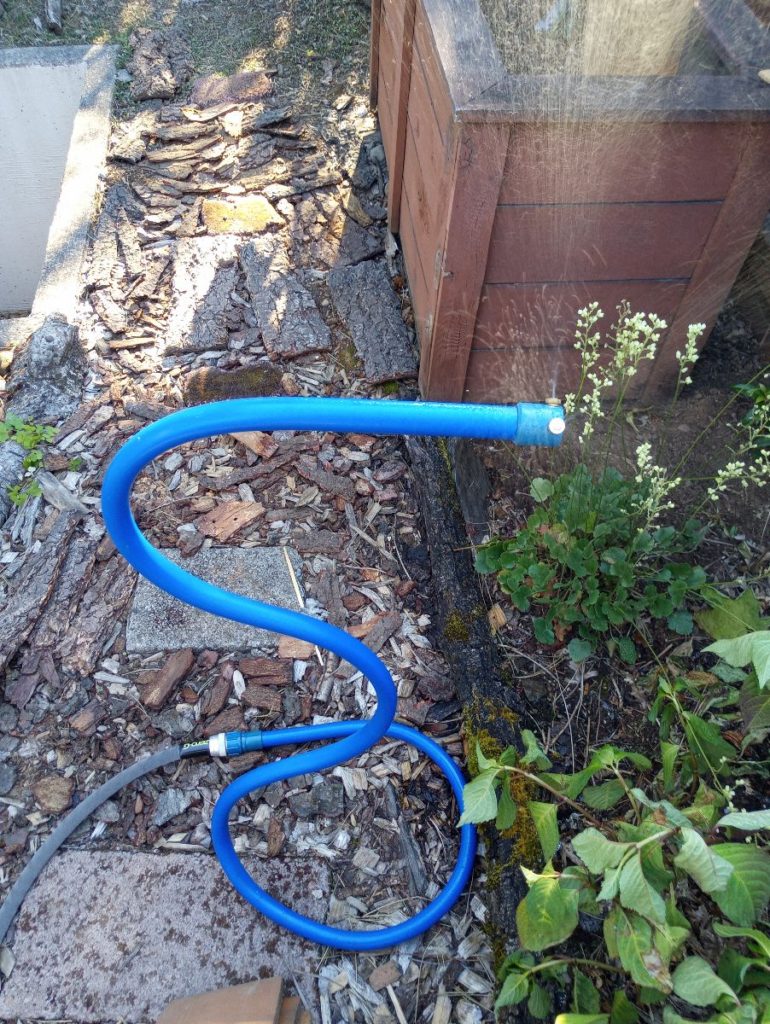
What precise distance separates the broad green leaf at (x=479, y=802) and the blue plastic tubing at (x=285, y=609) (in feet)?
1.02

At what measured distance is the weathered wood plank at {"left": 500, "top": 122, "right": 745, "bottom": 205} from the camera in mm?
2006

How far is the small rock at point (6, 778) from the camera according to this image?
6.79ft

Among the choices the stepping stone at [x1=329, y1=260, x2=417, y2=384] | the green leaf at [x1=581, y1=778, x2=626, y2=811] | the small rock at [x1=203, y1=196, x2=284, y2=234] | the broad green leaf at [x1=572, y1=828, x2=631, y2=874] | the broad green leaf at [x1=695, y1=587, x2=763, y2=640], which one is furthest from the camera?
the small rock at [x1=203, y1=196, x2=284, y2=234]

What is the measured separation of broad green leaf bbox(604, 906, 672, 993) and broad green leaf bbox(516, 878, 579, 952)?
85mm

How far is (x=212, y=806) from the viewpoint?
6.69 ft

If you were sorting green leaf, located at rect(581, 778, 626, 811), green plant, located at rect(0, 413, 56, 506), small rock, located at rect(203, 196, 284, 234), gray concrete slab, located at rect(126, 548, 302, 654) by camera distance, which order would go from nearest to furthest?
green leaf, located at rect(581, 778, 626, 811)
gray concrete slab, located at rect(126, 548, 302, 654)
green plant, located at rect(0, 413, 56, 506)
small rock, located at rect(203, 196, 284, 234)

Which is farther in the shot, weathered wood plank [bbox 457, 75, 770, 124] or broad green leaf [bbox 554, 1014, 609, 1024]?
weathered wood plank [bbox 457, 75, 770, 124]

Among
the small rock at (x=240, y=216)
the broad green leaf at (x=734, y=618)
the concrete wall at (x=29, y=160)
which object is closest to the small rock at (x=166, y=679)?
the broad green leaf at (x=734, y=618)

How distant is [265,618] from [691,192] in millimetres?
1776

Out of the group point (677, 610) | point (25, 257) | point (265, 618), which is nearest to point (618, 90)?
point (677, 610)

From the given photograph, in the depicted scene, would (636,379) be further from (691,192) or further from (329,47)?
(329,47)

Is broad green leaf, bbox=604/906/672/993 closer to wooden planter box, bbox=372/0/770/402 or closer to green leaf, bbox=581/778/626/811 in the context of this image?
green leaf, bbox=581/778/626/811

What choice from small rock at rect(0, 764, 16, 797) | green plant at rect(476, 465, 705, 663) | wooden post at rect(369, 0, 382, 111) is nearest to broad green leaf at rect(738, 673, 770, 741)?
green plant at rect(476, 465, 705, 663)

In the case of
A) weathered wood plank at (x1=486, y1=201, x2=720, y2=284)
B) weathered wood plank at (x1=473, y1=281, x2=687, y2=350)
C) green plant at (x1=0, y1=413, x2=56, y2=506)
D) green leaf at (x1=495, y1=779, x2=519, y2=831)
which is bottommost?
green plant at (x1=0, y1=413, x2=56, y2=506)
